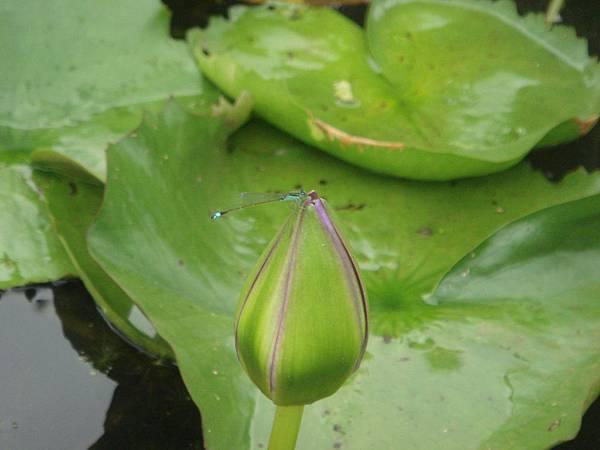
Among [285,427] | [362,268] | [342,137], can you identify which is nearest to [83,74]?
[342,137]

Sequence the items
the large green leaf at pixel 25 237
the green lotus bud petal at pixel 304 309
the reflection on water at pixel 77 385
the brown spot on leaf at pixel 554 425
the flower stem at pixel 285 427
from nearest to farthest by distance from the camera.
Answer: the green lotus bud petal at pixel 304 309
the flower stem at pixel 285 427
the brown spot on leaf at pixel 554 425
the reflection on water at pixel 77 385
the large green leaf at pixel 25 237

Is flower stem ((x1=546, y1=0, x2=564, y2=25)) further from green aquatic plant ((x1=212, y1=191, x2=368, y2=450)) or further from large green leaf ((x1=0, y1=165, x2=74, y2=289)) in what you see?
green aquatic plant ((x1=212, y1=191, x2=368, y2=450))

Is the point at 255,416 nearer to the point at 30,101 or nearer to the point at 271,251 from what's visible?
the point at 271,251

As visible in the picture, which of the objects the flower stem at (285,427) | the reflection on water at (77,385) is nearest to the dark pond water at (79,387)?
the reflection on water at (77,385)

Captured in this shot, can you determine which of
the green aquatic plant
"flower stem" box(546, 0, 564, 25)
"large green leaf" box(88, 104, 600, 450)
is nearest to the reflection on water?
"large green leaf" box(88, 104, 600, 450)

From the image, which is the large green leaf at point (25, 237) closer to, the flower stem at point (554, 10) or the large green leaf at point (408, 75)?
the large green leaf at point (408, 75)

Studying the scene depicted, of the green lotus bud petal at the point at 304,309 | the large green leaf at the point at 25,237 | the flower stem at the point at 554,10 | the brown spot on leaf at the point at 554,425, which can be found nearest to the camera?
Answer: the green lotus bud petal at the point at 304,309

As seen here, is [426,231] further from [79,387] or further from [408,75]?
[79,387]
